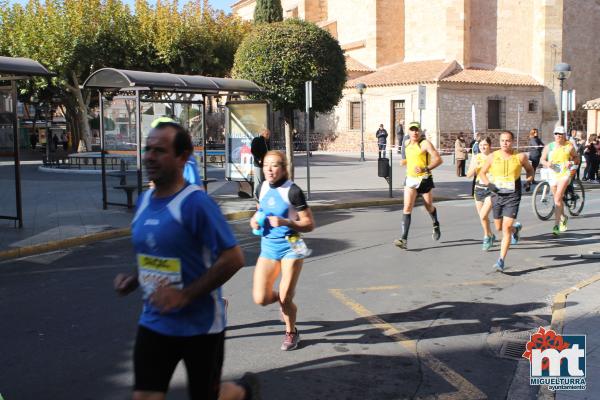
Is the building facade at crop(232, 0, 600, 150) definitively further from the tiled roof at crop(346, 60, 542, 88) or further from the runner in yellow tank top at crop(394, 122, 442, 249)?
the runner in yellow tank top at crop(394, 122, 442, 249)

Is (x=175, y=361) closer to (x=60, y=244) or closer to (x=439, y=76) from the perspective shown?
(x=60, y=244)

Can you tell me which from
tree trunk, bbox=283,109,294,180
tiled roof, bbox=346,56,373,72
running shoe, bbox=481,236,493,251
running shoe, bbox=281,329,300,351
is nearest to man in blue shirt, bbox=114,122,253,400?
running shoe, bbox=281,329,300,351

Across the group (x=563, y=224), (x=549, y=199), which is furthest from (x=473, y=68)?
(x=563, y=224)

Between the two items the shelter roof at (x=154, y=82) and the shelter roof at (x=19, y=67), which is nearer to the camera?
the shelter roof at (x=19, y=67)

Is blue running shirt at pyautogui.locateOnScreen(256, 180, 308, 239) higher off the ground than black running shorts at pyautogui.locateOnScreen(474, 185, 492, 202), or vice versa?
blue running shirt at pyautogui.locateOnScreen(256, 180, 308, 239)

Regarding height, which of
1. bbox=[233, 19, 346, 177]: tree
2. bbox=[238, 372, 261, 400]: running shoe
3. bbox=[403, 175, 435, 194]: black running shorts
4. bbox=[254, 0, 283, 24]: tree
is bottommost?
bbox=[238, 372, 261, 400]: running shoe

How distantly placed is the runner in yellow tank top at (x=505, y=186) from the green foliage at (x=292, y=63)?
747 cm

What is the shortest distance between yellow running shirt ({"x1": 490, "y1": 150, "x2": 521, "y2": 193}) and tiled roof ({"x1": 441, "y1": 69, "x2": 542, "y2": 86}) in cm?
2645

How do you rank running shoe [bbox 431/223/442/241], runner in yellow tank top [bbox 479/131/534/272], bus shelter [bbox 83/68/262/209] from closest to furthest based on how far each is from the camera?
runner in yellow tank top [bbox 479/131/534/272] < running shoe [bbox 431/223/442/241] < bus shelter [bbox 83/68/262/209]

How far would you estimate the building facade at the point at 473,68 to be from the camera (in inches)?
1374

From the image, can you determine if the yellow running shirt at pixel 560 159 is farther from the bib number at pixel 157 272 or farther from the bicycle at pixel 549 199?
the bib number at pixel 157 272

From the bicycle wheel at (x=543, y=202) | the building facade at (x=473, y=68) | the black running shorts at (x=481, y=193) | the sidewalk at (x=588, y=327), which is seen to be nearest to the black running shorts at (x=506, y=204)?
the sidewalk at (x=588, y=327)

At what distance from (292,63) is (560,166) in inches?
259

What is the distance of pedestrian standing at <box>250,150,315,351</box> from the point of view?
199 inches
